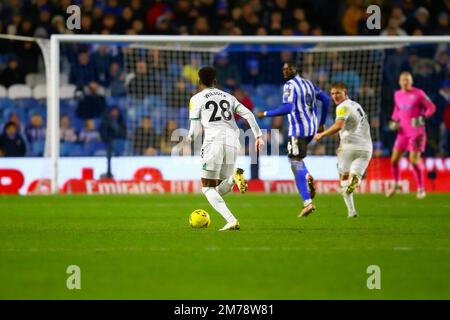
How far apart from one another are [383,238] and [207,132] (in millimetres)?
2375

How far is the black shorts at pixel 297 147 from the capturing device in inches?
571

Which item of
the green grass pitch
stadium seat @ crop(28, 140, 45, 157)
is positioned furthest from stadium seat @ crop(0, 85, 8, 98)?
the green grass pitch

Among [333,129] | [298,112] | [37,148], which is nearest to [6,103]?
[37,148]

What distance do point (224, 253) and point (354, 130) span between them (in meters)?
5.31

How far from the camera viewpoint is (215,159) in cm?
1214

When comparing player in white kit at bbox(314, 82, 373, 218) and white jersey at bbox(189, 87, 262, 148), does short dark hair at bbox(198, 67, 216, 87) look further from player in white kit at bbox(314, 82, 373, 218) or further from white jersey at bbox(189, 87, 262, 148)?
player in white kit at bbox(314, 82, 373, 218)

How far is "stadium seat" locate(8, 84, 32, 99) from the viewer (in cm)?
2305

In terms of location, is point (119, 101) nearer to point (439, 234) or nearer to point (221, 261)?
point (439, 234)

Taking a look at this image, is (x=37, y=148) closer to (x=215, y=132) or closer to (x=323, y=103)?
(x=323, y=103)

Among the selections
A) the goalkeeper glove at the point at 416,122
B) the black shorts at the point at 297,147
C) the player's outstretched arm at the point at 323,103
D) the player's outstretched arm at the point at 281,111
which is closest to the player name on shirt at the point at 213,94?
the player's outstretched arm at the point at 281,111

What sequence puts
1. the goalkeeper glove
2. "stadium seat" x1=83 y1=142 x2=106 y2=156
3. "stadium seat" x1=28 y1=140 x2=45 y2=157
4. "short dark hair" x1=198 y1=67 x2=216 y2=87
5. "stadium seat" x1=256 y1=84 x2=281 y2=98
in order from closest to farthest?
"short dark hair" x1=198 y1=67 x2=216 y2=87 < the goalkeeper glove < "stadium seat" x1=83 y1=142 x2=106 y2=156 < "stadium seat" x1=28 y1=140 x2=45 y2=157 < "stadium seat" x1=256 y1=84 x2=281 y2=98

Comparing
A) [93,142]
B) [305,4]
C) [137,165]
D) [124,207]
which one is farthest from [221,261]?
[305,4]

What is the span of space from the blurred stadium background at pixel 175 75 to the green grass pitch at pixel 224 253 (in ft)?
16.3

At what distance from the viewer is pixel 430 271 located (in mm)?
8875
